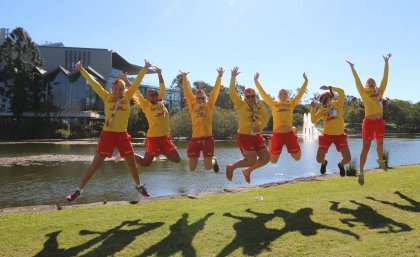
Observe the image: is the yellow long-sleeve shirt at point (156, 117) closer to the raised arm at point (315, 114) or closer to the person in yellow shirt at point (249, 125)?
the person in yellow shirt at point (249, 125)

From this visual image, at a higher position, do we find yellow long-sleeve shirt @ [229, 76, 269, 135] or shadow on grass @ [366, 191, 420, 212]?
yellow long-sleeve shirt @ [229, 76, 269, 135]

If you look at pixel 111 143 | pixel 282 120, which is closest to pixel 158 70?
pixel 111 143

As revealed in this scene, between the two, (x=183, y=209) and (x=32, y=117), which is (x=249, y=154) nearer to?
(x=183, y=209)

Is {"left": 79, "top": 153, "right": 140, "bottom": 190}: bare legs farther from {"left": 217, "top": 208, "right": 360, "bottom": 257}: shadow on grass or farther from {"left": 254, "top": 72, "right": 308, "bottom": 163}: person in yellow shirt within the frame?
{"left": 254, "top": 72, "right": 308, "bottom": 163}: person in yellow shirt

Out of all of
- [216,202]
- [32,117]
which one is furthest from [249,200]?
[32,117]

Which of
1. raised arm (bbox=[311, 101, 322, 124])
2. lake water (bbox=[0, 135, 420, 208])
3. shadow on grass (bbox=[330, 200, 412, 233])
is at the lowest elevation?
lake water (bbox=[0, 135, 420, 208])

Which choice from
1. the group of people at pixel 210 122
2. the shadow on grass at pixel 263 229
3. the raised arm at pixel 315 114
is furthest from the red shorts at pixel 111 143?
the raised arm at pixel 315 114

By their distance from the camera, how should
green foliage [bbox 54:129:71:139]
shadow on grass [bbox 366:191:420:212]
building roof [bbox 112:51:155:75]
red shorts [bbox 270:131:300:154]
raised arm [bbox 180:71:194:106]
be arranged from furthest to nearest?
building roof [bbox 112:51:155:75]
green foliage [bbox 54:129:71:139]
red shorts [bbox 270:131:300:154]
raised arm [bbox 180:71:194:106]
shadow on grass [bbox 366:191:420:212]

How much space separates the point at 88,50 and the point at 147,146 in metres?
71.3

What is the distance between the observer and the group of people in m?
7.83

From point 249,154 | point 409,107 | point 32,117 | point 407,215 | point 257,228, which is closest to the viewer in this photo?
point 257,228

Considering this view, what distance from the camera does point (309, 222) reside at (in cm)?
707

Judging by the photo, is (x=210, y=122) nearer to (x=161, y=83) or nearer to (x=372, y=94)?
(x=161, y=83)

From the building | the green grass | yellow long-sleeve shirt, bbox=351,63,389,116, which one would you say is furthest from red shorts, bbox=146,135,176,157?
the building
